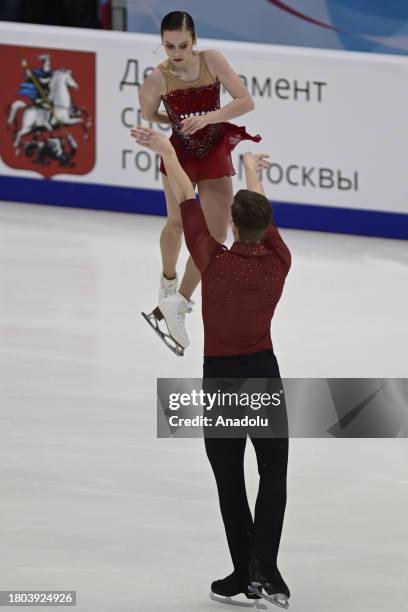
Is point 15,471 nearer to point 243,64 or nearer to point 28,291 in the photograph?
point 28,291

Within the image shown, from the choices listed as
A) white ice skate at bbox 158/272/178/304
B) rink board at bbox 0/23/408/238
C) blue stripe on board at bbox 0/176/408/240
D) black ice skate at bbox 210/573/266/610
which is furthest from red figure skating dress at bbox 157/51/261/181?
blue stripe on board at bbox 0/176/408/240

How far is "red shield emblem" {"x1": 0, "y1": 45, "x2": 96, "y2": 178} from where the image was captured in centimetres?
1227

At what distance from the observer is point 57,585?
211 inches

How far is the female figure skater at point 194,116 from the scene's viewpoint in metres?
6.59

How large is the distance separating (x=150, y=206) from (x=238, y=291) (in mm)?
7306

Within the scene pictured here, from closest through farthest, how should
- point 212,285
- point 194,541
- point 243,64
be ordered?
point 212,285 < point 194,541 < point 243,64

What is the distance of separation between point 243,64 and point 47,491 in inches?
233

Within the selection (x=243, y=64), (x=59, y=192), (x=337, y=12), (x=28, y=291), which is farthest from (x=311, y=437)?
(x=337, y=12)

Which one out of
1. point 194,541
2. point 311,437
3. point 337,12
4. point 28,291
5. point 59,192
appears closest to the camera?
point 194,541

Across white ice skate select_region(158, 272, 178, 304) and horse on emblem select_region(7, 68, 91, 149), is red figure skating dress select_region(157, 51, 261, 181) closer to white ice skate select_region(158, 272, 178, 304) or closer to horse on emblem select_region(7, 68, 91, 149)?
white ice skate select_region(158, 272, 178, 304)

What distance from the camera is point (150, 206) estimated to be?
12.3 meters

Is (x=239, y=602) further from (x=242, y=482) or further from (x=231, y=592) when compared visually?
(x=242, y=482)

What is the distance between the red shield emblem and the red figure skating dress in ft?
17.5

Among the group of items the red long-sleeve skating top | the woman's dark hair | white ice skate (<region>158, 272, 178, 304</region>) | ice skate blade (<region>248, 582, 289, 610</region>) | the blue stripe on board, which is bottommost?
ice skate blade (<region>248, 582, 289, 610</region>)
